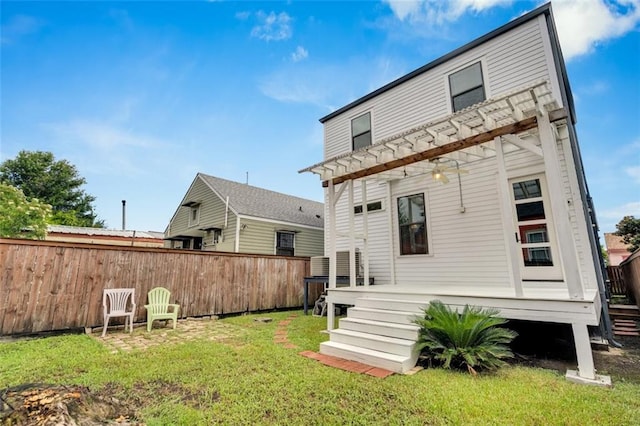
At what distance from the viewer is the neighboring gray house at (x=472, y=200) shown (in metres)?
3.43

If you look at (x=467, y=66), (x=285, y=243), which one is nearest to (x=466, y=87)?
(x=467, y=66)

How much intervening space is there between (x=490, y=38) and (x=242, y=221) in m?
10.3

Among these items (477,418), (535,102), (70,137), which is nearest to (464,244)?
(535,102)

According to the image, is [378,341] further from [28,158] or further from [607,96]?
[28,158]

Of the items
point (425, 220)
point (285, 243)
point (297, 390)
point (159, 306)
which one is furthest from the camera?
point (285, 243)

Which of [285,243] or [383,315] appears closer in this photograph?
[383,315]

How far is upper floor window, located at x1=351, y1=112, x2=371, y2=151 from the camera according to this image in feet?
27.1

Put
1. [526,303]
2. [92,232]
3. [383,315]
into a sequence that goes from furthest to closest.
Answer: [92,232]
[383,315]
[526,303]

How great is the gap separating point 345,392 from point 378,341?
114cm

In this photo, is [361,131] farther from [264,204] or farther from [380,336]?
[264,204]

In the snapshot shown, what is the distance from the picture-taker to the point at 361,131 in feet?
27.7

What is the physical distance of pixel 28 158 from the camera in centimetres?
2436

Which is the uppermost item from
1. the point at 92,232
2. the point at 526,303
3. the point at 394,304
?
the point at 92,232

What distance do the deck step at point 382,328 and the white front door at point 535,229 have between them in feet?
9.60
